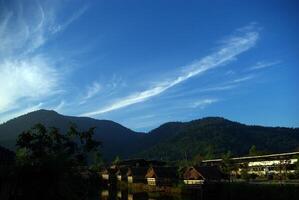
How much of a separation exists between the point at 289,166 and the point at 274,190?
33217 mm

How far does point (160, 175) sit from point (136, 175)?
11773mm

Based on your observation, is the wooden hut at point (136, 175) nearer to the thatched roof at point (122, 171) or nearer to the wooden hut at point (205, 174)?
the thatched roof at point (122, 171)

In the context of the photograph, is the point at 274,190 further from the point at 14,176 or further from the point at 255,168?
the point at 255,168

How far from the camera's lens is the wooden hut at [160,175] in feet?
284

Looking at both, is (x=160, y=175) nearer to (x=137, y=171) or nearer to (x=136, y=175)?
(x=136, y=175)

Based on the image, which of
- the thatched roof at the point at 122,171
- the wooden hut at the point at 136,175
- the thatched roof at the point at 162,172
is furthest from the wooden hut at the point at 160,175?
the thatched roof at the point at 122,171

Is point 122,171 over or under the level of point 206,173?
over

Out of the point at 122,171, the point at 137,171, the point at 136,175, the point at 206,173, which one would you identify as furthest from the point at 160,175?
the point at 122,171

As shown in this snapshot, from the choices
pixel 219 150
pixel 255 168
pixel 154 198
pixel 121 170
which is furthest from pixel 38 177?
pixel 219 150

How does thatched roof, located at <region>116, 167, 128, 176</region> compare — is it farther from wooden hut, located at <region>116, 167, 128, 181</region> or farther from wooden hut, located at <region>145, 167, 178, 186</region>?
wooden hut, located at <region>145, 167, 178, 186</region>

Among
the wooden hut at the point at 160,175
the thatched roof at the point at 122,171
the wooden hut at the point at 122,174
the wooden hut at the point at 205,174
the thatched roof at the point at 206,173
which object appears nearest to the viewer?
the wooden hut at the point at 205,174

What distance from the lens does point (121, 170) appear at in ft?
352

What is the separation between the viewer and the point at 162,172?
3504 inches


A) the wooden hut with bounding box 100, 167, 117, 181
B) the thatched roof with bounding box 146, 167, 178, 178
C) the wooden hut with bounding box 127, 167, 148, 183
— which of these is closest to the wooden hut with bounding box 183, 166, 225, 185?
the thatched roof with bounding box 146, 167, 178, 178
